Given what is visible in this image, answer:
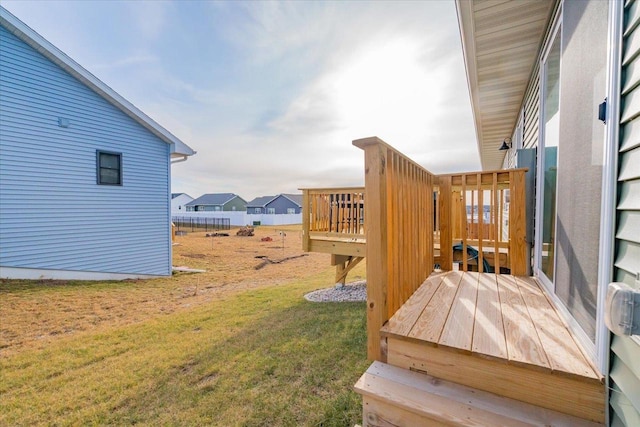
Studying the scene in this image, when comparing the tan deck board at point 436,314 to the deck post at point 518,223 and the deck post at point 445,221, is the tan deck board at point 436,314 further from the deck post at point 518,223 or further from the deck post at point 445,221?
the deck post at point 518,223

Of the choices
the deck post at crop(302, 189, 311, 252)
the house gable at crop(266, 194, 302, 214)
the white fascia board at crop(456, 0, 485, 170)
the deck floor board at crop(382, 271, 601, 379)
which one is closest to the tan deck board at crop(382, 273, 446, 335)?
the deck floor board at crop(382, 271, 601, 379)

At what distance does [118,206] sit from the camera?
24.9ft

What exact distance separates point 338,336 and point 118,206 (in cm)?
738

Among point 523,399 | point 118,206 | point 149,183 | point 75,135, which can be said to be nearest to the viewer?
point 523,399

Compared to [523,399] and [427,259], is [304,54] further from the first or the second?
[523,399]

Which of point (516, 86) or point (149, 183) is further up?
point (516, 86)

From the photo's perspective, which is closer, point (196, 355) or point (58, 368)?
point (58, 368)

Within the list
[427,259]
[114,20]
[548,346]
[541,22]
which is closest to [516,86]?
[541,22]

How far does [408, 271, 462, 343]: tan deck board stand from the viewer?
5.27 feet

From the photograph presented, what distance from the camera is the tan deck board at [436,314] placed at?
161 centimetres

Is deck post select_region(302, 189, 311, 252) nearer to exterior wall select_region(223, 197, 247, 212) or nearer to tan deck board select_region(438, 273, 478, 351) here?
tan deck board select_region(438, 273, 478, 351)

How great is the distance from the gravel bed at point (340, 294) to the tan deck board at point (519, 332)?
278cm

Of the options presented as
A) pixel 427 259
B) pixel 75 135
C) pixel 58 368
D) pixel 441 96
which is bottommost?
pixel 58 368

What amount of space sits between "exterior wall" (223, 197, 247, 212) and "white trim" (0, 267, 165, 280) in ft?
109
